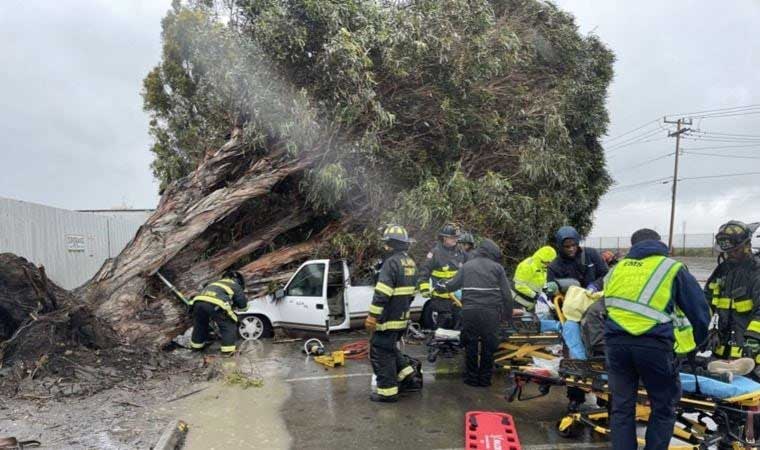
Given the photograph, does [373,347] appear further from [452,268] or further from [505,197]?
[505,197]

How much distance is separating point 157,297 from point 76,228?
307cm

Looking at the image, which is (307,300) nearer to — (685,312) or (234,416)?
(234,416)

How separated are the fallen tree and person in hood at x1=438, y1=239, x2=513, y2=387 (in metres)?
2.81

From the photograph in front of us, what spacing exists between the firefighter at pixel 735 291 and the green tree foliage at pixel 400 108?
15.1ft

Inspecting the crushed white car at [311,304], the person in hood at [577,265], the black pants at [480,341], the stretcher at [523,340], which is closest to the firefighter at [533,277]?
the person in hood at [577,265]

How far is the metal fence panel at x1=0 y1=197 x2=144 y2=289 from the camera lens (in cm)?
760

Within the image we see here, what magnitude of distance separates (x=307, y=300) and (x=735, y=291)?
18.7ft

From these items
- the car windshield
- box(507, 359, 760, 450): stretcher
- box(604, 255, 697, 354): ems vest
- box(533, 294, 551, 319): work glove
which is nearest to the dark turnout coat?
box(533, 294, 551, 319): work glove

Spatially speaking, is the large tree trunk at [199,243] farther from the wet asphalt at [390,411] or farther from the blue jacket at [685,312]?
the blue jacket at [685,312]

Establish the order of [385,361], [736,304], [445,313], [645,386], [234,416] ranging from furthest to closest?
[445,313]
[385,361]
[234,416]
[736,304]
[645,386]

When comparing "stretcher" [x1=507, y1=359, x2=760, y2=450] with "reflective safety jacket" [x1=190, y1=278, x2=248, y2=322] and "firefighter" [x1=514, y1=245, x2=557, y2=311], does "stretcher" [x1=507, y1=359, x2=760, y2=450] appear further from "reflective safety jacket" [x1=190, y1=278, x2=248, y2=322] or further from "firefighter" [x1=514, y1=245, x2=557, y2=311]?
"reflective safety jacket" [x1=190, y1=278, x2=248, y2=322]

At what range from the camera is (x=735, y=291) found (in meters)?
4.38

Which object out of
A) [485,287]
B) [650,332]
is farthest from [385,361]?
[650,332]

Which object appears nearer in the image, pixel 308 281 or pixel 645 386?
pixel 645 386
